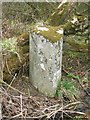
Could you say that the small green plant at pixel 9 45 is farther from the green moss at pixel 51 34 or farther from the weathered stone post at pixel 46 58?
the green moss at pixel 51 34

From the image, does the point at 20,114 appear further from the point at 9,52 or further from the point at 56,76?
the point at 9,52

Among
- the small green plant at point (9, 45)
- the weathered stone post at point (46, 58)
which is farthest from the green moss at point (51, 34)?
the small green plant at point (9, 45)

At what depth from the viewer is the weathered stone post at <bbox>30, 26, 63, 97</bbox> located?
402cm

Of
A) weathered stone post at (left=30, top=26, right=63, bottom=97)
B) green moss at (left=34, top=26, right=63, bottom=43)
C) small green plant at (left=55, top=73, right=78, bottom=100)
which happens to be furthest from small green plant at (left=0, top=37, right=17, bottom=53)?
small green plant at (left=55, top=73, right=78, bottom=100)

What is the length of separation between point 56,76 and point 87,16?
1408 millimetres

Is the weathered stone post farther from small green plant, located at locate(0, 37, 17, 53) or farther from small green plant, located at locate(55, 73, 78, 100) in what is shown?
small green plant, located at locate(0, 37, 17, 53)

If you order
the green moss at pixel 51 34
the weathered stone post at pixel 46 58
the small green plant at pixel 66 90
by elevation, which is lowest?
the small green plant at pixel 66 90

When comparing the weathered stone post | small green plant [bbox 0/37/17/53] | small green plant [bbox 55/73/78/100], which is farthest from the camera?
small green plant [bbox 0/37/17/53]

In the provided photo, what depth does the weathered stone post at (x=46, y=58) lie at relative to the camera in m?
4.02

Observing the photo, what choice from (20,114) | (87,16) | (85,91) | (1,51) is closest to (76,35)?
(87,16)

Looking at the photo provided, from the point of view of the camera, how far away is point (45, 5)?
21.9ft

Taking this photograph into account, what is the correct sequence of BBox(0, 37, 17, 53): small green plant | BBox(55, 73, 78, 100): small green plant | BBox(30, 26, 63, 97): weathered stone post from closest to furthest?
BBox(30, 26, 63, 97): weathered stone post → BBox(55, 73, 78, 100): small green plant → BBox(0, 37, 17, 53): small green plant

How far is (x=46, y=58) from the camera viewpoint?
4.05m

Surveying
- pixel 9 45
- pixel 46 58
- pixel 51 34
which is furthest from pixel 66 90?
pixel 9 45
